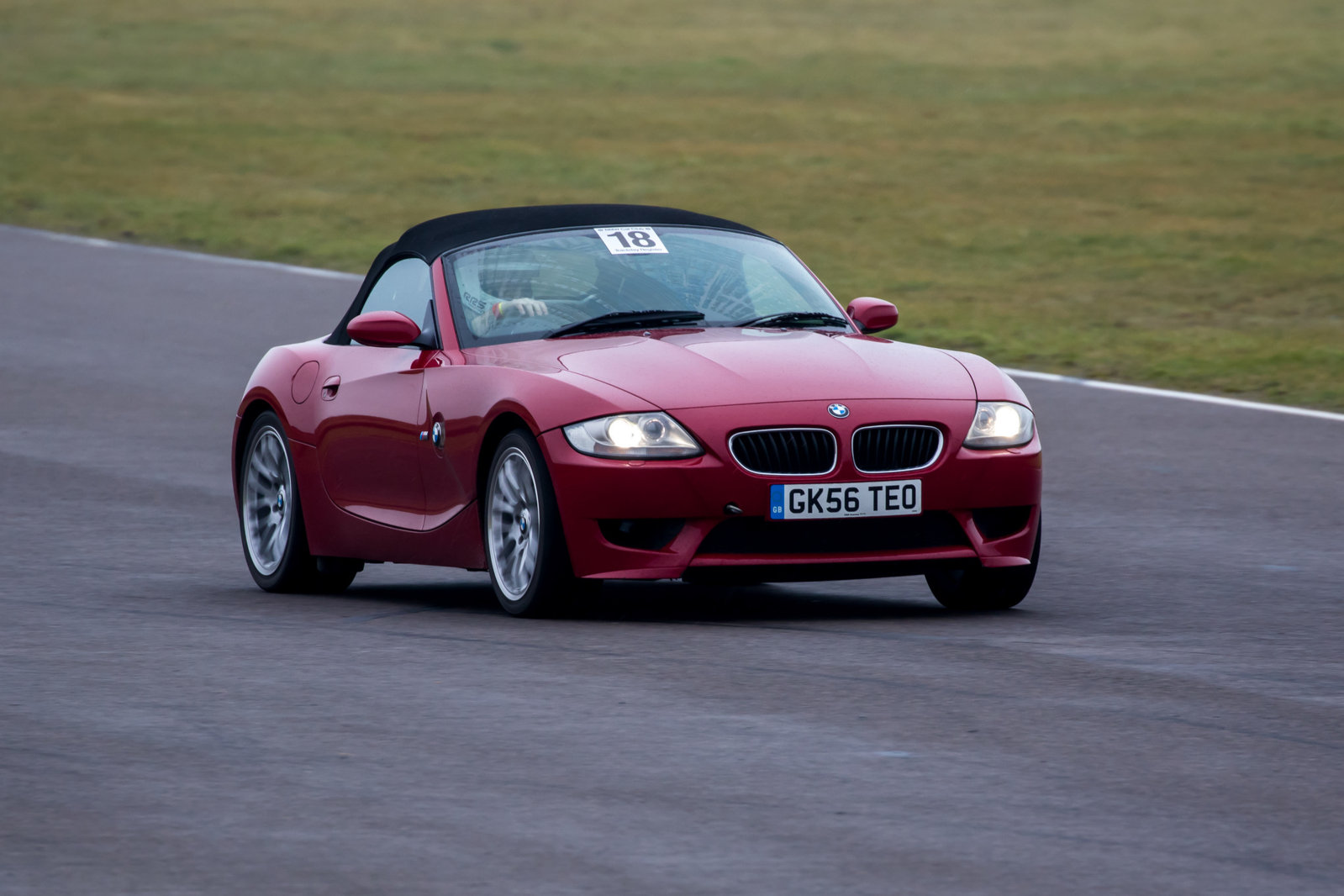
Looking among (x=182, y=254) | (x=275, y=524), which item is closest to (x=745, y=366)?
(x=275, y=524)

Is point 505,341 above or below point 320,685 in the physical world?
above

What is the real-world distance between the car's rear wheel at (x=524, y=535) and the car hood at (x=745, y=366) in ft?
1.10

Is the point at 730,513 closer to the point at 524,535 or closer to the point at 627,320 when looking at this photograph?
the point at 524,535

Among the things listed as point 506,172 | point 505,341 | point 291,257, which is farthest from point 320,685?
point 506,172

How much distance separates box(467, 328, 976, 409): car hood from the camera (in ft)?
26.0

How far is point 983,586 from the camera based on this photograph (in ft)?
28.0

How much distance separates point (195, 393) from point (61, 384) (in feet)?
3.52

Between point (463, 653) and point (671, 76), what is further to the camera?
point (671, 76)

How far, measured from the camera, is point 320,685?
694cm

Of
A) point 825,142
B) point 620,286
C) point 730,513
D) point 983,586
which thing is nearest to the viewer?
point 730,513

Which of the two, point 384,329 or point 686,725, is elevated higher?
point 384,329

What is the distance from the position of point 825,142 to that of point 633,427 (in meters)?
25.6

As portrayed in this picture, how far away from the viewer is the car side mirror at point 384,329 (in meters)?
8.82

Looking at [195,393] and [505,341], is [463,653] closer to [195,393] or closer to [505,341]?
[505,341]
